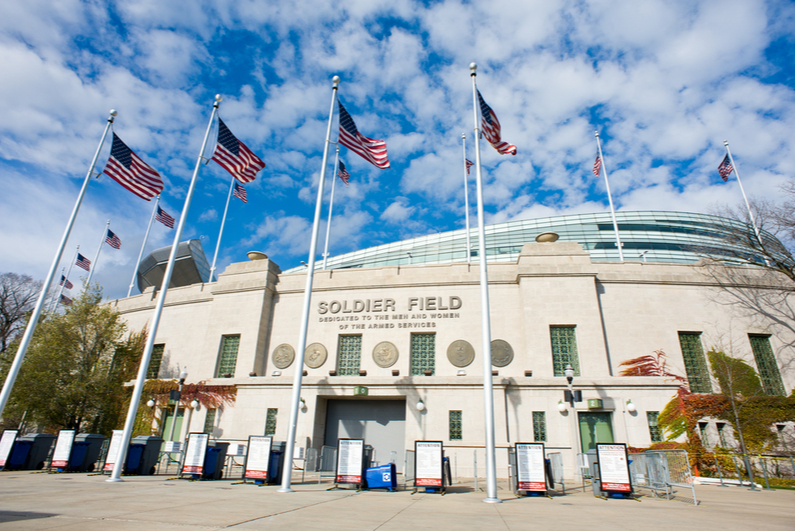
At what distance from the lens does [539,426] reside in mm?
20297

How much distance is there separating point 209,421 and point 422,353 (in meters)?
12.6

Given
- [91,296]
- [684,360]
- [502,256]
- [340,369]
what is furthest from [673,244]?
[91,296]

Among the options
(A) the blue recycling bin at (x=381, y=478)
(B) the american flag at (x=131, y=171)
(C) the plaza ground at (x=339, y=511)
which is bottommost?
(C) the plaza ground at (x=339, y=511)

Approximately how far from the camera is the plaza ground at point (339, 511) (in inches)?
270

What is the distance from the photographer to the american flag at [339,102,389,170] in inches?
691

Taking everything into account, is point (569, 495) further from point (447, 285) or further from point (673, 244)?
point (673, 244)

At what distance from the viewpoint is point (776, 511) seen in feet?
35.1

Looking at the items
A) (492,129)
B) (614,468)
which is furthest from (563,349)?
(492,129)

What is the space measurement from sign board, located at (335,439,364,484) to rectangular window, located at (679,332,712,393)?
62.0 feet

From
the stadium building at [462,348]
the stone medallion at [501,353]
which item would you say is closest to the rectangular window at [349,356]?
the stadium building at [462,348]

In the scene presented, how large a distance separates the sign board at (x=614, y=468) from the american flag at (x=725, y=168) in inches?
946

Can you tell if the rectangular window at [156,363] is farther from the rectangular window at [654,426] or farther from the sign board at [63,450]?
the rectangular window at [654,426]

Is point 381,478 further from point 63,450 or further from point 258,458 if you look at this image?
point 63,450

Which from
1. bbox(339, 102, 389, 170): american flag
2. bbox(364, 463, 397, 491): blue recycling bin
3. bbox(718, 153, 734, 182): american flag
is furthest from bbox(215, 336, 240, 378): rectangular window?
bbox(718, 153, 734, 182): american flag
